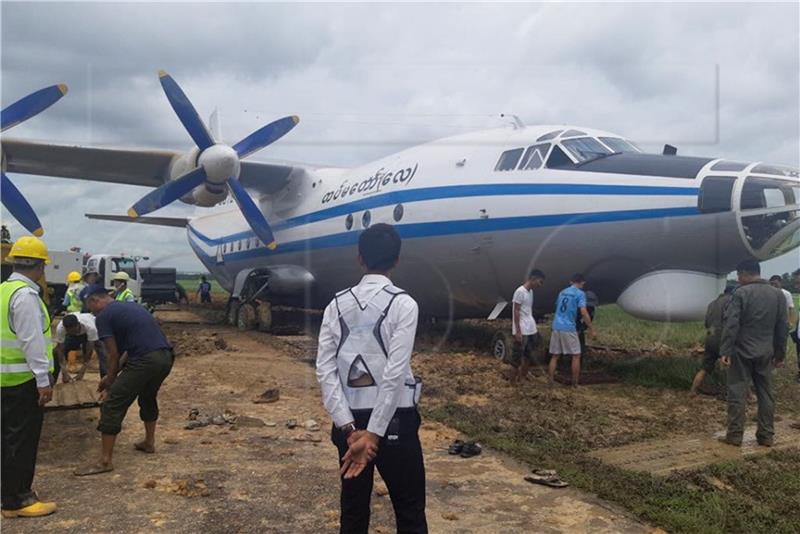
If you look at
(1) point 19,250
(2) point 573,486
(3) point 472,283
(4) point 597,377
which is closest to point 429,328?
(3) point 472,283

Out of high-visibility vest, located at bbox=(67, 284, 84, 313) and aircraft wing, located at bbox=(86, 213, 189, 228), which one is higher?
aircraft wing, located at bbox=(86, 213, 189, 228)

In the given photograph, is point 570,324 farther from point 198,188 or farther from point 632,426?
point 198,188

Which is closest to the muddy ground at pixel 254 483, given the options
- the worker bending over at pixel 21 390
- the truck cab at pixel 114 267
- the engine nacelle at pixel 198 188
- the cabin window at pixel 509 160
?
the worker bending over at pixel 21 390

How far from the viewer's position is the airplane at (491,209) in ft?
25.8

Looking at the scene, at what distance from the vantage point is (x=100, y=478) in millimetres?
4988

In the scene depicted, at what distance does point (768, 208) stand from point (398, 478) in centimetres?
650

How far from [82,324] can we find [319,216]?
7.70 metres

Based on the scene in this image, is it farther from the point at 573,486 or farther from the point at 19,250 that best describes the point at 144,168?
the point at 573,486

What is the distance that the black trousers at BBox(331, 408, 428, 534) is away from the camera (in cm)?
290

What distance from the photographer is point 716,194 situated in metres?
7.64

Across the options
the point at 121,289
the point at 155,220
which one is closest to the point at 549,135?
the point at 121,289

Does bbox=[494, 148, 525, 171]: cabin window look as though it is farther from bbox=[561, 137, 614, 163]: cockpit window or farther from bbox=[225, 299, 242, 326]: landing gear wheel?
bbox=[225, 299, 242, 326]: landing gear wheel

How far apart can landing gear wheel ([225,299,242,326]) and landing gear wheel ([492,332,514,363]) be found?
9364 millimetres

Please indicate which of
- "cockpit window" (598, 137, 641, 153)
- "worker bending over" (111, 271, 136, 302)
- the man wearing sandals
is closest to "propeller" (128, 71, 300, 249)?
"worker bending over" (111, 271, 136, 302)
